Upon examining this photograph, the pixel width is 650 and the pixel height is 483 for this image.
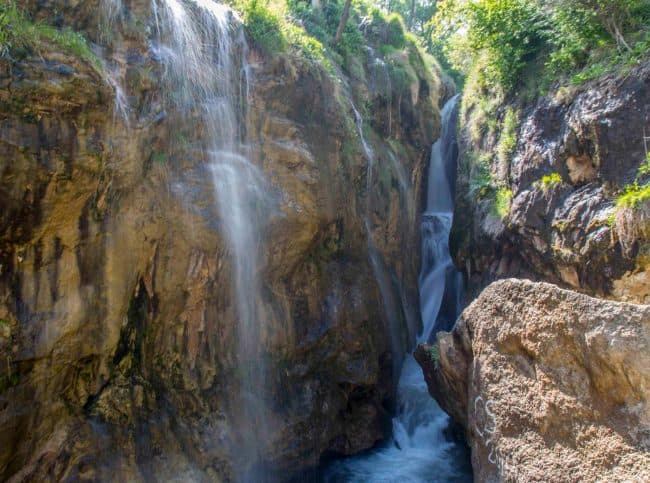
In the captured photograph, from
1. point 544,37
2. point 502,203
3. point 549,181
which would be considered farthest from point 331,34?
point 549,181

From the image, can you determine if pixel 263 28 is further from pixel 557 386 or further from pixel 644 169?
pixel 557 386

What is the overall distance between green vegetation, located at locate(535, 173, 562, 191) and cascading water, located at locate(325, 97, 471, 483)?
4364 mm

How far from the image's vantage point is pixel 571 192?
9133 millimetres

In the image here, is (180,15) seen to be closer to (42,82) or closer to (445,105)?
(42,82)

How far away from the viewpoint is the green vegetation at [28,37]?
6004 mm

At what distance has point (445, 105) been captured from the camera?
19.2 m

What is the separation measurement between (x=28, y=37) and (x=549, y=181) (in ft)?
27.2

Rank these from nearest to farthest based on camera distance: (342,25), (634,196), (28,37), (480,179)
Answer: (28,37) → (634,196) → (480,179) → (342,25)

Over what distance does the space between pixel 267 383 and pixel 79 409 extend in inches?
117

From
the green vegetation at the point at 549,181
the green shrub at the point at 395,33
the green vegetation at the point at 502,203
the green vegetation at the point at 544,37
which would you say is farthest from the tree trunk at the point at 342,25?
the green vegetation at the point at 549,181

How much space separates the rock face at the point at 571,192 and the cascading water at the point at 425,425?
91.2 inches

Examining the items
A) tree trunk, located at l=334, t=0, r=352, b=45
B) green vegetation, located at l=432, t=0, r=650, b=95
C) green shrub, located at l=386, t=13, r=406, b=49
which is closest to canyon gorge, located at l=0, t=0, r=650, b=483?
green vegetation, located at l=432, t=0, r=650, b=95

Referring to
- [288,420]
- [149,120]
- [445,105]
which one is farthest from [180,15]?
[445,105]

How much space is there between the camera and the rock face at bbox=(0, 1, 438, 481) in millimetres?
6016
